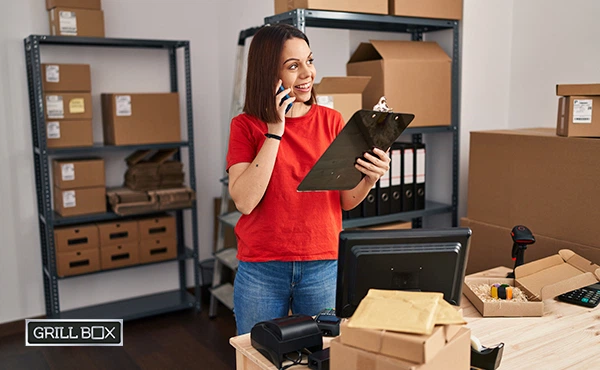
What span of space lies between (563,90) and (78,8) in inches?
104

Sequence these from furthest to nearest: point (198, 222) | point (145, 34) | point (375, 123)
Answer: point (198, 222)
point (145, 34)
point (375, 123)

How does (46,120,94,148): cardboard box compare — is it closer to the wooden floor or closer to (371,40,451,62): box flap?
the wooden floor

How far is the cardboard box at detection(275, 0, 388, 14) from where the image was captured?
253 cm

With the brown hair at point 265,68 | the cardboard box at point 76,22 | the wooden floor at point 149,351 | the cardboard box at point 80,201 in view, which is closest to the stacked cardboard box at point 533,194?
the brown hair at point 265,68

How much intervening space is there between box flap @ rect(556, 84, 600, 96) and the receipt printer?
59.1 inches

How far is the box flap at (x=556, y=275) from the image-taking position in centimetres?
180

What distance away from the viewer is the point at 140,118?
355 cm

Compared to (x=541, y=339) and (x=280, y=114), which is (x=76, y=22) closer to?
(x=280, y=114)

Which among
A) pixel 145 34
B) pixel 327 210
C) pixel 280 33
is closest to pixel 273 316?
pixel 327 210

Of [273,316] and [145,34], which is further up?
[145,34]

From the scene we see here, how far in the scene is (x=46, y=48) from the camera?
350 cm

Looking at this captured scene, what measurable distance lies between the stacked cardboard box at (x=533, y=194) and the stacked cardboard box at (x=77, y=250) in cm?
215

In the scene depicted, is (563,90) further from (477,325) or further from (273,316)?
(273,316)

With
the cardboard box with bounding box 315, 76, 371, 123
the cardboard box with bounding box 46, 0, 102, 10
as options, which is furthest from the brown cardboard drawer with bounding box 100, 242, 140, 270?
the cardboard box with bounding box 315, 76, 371, 123
